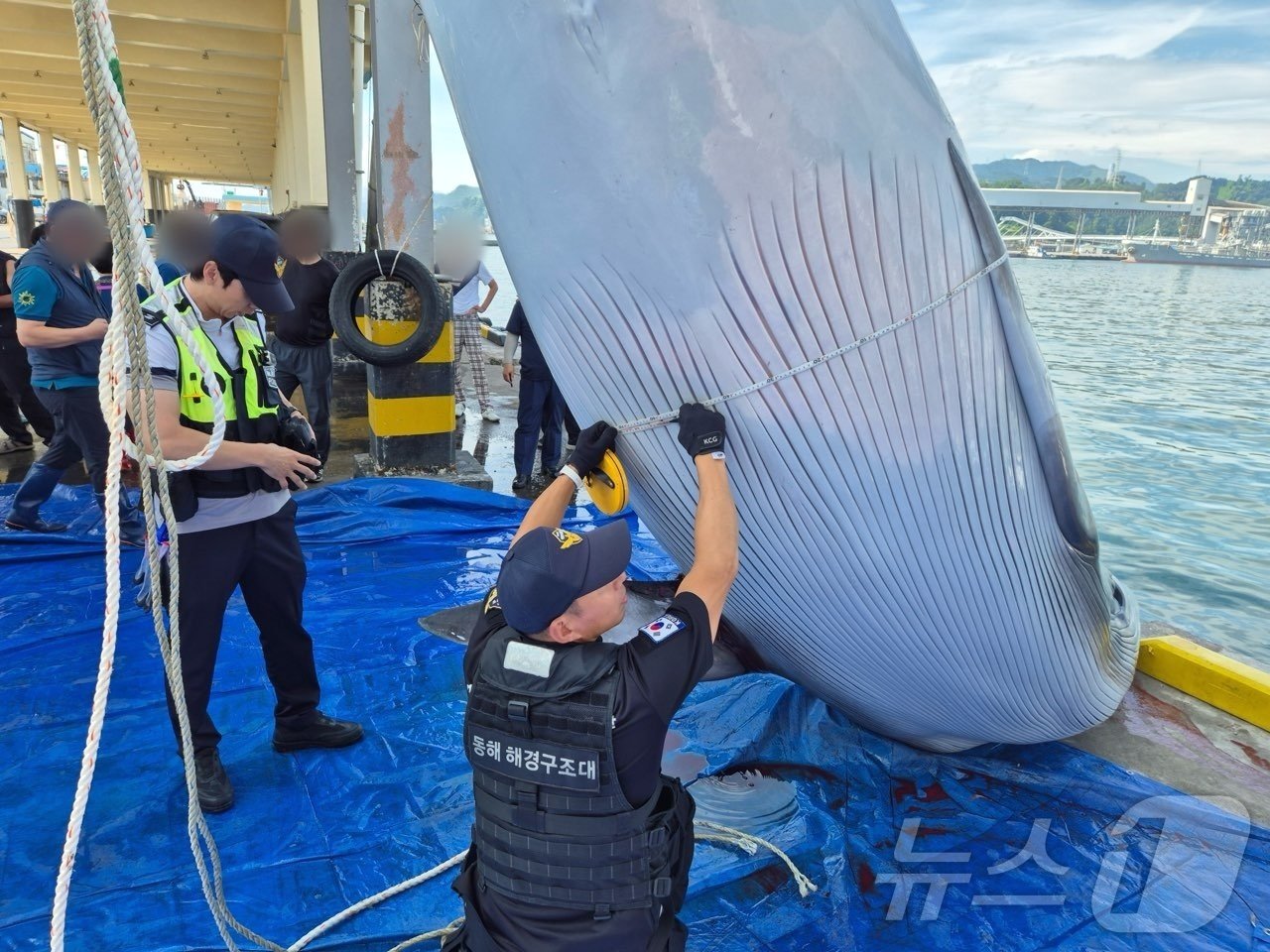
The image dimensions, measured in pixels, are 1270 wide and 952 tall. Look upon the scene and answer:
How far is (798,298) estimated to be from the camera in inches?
64.6

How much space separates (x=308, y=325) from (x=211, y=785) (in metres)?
3.50

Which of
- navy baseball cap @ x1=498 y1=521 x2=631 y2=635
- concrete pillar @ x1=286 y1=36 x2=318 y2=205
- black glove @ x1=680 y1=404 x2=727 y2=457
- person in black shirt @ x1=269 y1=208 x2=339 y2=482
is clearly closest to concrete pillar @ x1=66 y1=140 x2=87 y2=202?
concrete pillar @ x1=286 y1=36 x2=318 y2=205

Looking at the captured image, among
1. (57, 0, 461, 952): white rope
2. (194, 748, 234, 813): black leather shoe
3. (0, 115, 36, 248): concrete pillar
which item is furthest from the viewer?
(0, 115, 36, 248): concrete pillar

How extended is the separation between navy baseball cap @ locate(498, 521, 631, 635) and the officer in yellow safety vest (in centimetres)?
110

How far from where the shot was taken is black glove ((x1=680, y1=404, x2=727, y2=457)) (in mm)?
1736

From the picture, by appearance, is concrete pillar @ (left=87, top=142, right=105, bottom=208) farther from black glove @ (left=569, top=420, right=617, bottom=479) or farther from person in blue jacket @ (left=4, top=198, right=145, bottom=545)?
black glove @ (left=569, top=420, right=617, bottom=479)

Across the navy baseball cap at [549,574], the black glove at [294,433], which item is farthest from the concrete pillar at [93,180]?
the navy baseball cap at [549,574]

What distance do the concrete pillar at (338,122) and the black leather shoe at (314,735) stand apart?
6.99 metres

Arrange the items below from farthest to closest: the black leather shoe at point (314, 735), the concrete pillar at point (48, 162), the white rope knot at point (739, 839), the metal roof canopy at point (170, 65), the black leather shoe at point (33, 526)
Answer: the concrete pillar at point (48, 162) → the metal roof canopy at point (170, 65) → the black leather shoe at point (33, 526) → the black leather shoe at point (314, 735) → the white rope knot at point (739, 839)

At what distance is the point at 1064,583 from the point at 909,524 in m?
0.57

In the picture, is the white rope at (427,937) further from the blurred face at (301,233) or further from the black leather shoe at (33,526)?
the blurred face at (301,233)

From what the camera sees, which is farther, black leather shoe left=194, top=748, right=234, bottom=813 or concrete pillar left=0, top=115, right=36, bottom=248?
concrete pillar left=0, top=115, right=36, bottom=248

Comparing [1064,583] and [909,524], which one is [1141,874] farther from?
[909,524]

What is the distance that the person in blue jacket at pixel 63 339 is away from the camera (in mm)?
4051
